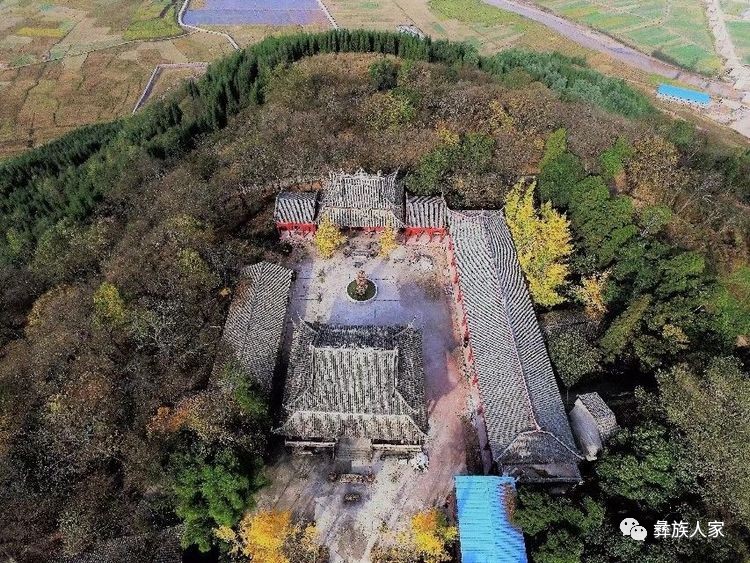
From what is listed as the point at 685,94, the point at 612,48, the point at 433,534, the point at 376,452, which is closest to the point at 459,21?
the point at 612,48

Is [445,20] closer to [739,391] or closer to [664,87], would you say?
[664,87]

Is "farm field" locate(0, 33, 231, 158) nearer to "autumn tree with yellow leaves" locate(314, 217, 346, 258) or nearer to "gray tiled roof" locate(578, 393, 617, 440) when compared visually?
"autumn tree with yellow leaves" locate(314, 217, 346, 258)

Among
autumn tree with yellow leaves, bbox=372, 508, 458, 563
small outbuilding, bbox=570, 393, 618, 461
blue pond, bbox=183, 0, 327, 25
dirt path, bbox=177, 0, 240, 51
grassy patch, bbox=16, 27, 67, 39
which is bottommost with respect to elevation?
autumn tree with yellow leaves, bbox=372, 508, 458, 563

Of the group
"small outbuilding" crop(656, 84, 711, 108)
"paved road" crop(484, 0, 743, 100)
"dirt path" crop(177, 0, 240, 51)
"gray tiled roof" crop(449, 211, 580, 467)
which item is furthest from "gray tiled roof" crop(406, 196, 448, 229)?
"paved road" crop(484, 0, 743, 100)

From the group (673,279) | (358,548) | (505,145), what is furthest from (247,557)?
(505,145)

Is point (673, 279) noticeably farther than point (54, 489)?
Yes
